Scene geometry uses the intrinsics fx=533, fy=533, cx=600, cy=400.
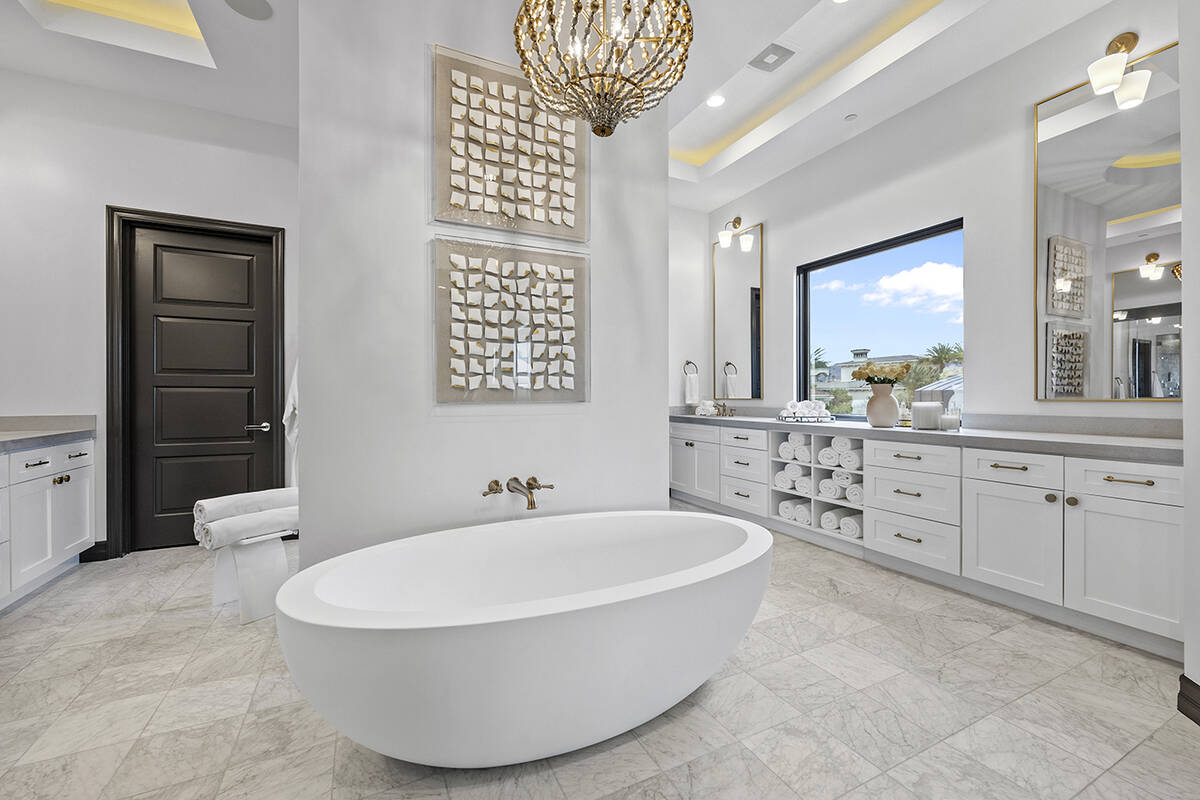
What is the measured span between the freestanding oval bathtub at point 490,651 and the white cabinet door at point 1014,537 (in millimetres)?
1493

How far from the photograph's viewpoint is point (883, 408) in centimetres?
327

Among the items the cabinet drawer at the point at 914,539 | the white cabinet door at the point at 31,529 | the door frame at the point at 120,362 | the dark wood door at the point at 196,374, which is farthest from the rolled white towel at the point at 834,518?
the door frame at the point at 120,362

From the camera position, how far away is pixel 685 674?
5.05 ft

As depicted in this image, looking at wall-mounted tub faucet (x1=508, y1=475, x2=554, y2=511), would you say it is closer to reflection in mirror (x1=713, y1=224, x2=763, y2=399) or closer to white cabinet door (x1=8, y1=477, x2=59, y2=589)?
white cabinet door (x1=8, y1=477, x2=59, y2=589)

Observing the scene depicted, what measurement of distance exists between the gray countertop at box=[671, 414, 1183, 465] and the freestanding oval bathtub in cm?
152

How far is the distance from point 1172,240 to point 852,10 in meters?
1.90

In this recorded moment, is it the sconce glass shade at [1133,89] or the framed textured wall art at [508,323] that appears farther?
the sconce glass shade at [1133,89]

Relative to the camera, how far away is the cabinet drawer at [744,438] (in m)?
3.84

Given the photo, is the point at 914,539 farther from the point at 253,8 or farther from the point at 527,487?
the point at 253,8

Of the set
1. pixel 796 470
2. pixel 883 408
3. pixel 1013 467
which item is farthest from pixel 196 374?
pixel 1013 467

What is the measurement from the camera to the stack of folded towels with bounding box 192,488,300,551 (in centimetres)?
233

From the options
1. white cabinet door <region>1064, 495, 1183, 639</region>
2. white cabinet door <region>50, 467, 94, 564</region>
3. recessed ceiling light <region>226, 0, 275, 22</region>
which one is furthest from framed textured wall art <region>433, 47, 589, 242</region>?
white cabinet door <region>50, 467, 94, 564</region>

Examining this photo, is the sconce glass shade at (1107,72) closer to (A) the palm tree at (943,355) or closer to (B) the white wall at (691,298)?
(A) the palm tree at (943,355)

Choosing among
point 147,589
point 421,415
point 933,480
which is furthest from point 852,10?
point 147,589
